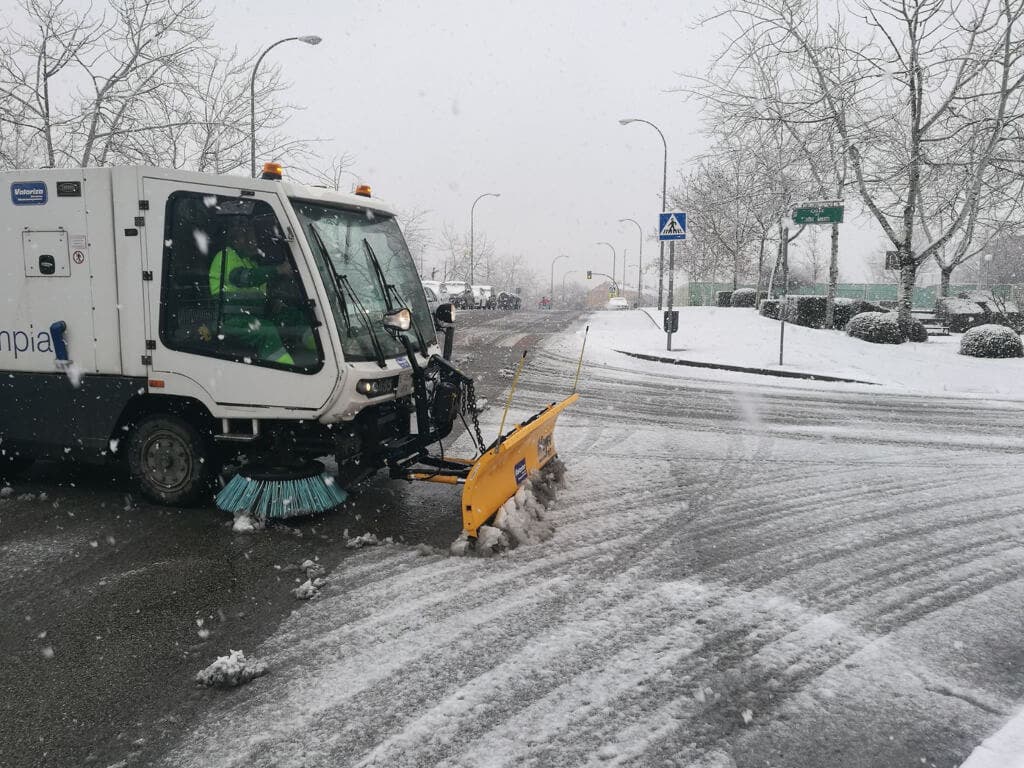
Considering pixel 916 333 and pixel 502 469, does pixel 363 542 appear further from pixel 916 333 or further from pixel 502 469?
pixel 916 333

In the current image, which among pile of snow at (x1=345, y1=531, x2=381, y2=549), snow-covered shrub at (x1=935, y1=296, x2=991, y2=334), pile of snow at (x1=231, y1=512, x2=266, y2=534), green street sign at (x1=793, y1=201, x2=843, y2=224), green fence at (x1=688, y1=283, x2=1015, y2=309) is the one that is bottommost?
pile of snow at (x1=345, y1=531, x2=381, y2=549)

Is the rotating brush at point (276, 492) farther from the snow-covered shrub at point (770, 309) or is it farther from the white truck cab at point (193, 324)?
the snow-covered shrub at point (770, 309)

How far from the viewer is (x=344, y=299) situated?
15.6 ft

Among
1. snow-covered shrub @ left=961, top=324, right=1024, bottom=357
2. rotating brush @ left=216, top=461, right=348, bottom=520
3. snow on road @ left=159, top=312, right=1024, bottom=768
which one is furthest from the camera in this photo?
snow-covered shrub @ left=961, top=324, right=1024, bottom=357

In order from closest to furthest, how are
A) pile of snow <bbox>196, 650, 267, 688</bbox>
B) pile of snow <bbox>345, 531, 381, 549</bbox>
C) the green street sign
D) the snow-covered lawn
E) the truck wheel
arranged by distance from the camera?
1. pile of snow <bbox>196, 650, 267, 688</bbox>
2. pile of snow <bbox>345, 531, 381, 549</bbox>
3. the truck wheel
4. the green street sign
5. the snow-covered lawn

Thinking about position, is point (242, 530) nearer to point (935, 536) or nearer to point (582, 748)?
point (582, 748)

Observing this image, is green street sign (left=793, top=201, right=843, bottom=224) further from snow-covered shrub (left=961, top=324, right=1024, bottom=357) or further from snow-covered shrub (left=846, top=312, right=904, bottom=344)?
snow-covered shrub (left=846, top=312, right=904, bottom=344)

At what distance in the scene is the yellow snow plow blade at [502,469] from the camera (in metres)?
4.24

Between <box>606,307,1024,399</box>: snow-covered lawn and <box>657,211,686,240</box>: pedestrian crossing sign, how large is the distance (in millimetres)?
2716

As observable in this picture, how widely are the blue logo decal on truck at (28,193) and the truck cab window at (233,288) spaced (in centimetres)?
109

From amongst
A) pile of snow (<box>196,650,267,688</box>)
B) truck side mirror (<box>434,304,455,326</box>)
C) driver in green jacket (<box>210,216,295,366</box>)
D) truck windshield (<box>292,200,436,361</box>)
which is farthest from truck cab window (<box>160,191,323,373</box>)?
pile of snow (<box>196,650,267,688</box>)

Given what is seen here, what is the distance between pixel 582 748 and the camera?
2.52m

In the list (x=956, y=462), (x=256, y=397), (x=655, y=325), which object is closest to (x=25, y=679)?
(x=256, y=397)

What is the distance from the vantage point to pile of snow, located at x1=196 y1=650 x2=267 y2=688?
9.62 ft
